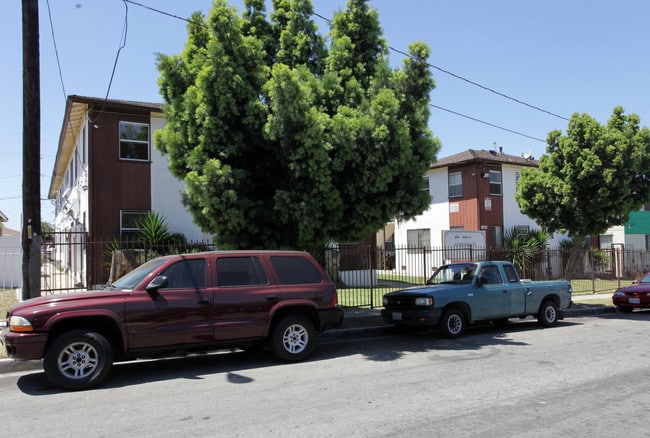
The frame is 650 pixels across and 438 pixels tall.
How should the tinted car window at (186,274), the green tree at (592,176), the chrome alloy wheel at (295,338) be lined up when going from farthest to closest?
the green tree at (592,176) < the chrome alloy wheel at (295,338) < the tinted car window at (186,274)

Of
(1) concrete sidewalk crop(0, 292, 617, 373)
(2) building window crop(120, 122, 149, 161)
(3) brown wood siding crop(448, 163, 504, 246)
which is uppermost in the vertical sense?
(2) building window crop(120, 122, 149, 161)

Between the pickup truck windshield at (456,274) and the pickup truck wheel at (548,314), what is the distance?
2.48 meters

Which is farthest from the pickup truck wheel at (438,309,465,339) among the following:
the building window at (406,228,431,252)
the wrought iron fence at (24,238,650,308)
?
the building window at (406,228,431,252)

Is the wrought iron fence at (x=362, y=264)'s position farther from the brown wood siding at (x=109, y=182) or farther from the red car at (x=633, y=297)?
the red car at (x=633, y=297)

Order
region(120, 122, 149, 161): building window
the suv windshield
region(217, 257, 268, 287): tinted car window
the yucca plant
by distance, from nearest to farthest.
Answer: the suv windshield
region(217, 257, 268, 287): tinted car window
the yucca plant
region(120, 122, 149, 161): building window

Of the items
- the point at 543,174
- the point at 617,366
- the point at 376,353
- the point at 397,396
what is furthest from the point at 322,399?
the point at 543,174

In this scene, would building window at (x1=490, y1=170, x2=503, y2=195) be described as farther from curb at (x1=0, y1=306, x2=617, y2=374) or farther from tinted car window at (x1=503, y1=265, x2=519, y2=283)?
tinted car window at (x1=503, y1=265, x2=519, y2=283)

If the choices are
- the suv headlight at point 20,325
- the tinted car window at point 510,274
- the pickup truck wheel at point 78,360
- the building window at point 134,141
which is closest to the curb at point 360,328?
the suv headlight at point 20,325

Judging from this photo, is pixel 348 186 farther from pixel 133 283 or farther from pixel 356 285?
pixel 356 285

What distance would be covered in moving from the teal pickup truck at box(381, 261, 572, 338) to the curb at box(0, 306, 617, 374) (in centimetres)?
67

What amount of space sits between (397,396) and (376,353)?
2962 millimetres

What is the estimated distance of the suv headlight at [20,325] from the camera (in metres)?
6.45

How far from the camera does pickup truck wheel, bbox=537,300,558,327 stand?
487 inches

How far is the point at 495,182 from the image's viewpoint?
2709cm
